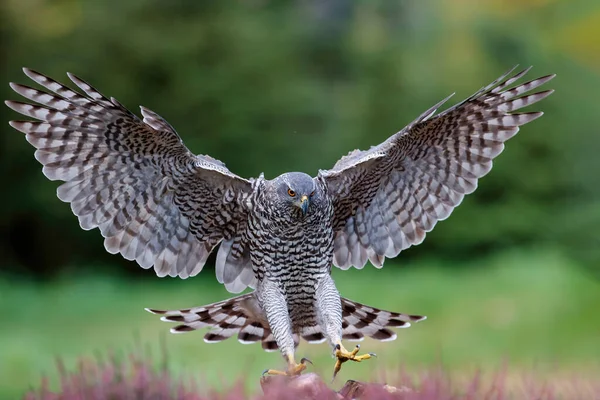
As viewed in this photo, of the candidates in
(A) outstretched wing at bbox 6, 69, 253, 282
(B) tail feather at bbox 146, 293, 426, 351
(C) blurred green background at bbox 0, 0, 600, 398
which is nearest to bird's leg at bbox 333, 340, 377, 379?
(B) tail feather at bbox 146, 293, 426, 351

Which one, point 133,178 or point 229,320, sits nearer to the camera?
point 133,178

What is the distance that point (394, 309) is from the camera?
9625mm

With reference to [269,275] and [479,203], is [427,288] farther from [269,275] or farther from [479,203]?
[269,275]

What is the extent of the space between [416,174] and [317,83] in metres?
6.44

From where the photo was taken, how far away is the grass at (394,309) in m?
8.48

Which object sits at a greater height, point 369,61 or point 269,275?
point 369,61

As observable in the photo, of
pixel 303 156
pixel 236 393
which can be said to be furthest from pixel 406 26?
pixel 236 393

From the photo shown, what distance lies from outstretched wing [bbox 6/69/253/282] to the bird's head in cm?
31

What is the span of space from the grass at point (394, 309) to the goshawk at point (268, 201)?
9.11 ft

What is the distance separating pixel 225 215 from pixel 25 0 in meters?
7.33

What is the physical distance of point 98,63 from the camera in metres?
10.8

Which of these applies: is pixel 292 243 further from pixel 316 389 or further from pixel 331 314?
pixel 316 389

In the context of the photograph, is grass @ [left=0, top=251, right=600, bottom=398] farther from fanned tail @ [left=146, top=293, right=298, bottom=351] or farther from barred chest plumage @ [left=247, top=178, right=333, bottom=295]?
barred chest plumage @ [left=247, top=178, right=333, bottom=295]

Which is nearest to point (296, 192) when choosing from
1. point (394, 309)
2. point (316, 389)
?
point (316, 389)
